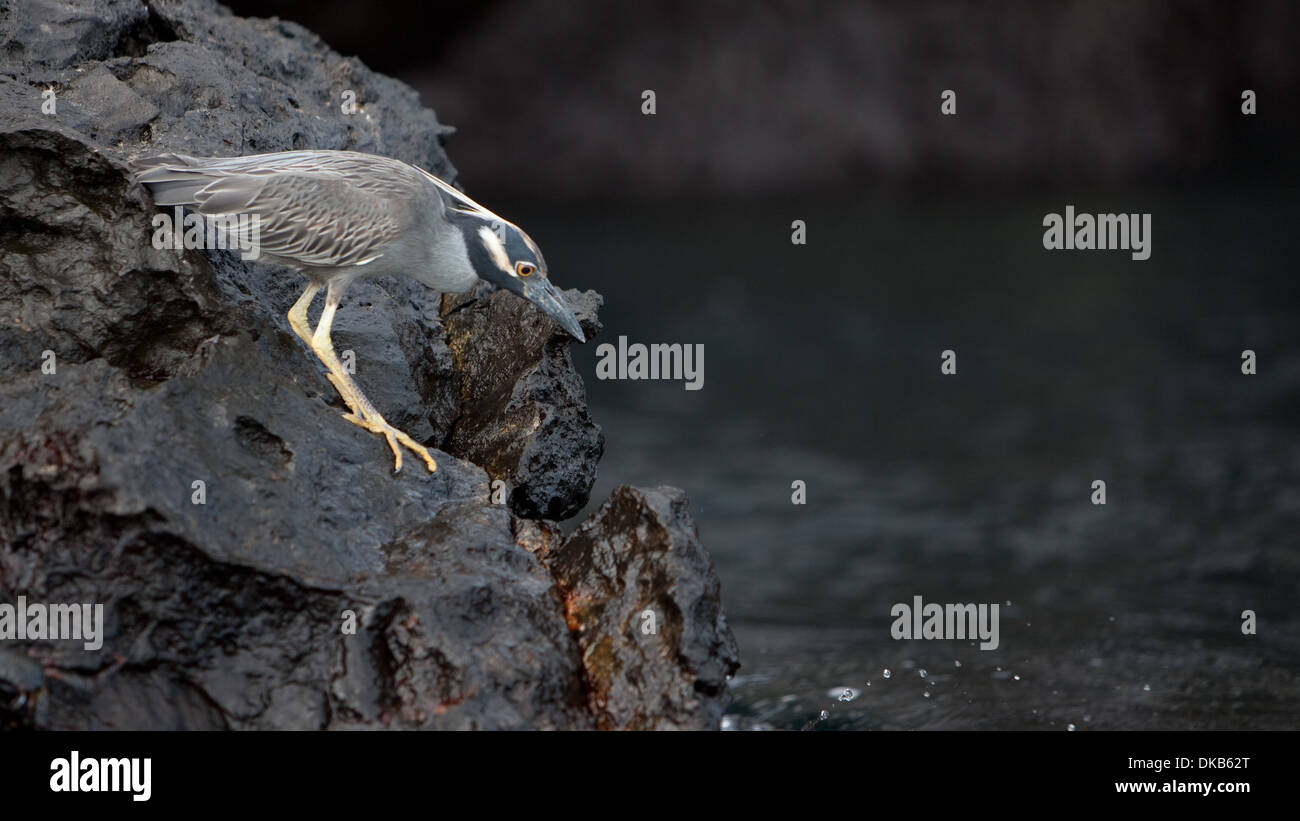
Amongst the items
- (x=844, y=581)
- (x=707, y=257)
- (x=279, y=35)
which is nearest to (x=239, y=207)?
(x=279, y=35)

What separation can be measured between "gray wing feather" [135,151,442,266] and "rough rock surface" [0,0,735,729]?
7.2 inches

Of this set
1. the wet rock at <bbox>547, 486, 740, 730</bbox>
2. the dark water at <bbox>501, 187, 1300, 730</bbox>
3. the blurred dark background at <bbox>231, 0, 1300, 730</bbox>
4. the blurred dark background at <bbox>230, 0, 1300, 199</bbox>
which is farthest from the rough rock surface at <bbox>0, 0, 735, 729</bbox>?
the blurred dark background at <bbox>230, 0, 1300, 199</bbox>

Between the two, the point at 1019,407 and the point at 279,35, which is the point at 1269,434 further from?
the point at 279,35

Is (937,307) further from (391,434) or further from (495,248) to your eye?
(391,434)

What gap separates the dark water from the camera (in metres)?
7.13

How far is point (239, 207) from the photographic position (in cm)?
420

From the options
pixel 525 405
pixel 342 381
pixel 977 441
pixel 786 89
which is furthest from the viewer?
pixel 786 89

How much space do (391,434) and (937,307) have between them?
10708mm

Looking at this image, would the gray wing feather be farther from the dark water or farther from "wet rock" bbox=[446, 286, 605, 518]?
the dark water

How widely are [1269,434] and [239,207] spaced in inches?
397

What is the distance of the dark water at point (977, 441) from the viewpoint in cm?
713

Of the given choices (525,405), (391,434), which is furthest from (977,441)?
(391,434)

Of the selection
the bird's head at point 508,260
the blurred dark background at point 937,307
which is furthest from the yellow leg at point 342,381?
the blurred dark background at point 937,307

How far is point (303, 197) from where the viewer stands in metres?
4.24
